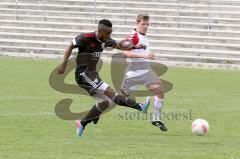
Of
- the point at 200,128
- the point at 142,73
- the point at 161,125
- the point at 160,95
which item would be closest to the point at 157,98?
the point at 160,95

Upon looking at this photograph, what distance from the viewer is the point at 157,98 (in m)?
12.9

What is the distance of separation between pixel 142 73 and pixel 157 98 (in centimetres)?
94

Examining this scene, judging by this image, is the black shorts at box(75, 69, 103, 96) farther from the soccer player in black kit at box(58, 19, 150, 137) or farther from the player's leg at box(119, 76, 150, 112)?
the player's leg at box(119, 76, 150, 112)

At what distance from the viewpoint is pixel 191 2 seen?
104ft

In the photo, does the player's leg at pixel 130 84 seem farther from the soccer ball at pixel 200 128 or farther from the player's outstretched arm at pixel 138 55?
the soccer ball at pixel 200 128

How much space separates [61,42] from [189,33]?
5676 mm

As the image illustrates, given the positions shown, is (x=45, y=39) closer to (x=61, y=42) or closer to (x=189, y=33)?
(x=61, y=42)

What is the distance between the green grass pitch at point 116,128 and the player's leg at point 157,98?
17cm

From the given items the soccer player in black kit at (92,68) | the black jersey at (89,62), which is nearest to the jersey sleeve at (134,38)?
the soccer player in black kit at (92,68)

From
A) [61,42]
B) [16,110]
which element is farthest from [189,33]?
[16,110]

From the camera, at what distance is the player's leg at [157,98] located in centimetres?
1232

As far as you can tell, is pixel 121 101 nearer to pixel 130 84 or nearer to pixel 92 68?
pixel 92 68

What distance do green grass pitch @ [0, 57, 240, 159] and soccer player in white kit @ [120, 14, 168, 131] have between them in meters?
0.43

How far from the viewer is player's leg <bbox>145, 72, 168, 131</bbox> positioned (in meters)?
12.3
